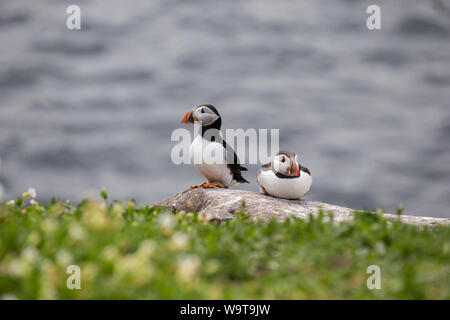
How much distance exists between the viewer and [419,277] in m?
4.36

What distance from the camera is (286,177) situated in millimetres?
8359

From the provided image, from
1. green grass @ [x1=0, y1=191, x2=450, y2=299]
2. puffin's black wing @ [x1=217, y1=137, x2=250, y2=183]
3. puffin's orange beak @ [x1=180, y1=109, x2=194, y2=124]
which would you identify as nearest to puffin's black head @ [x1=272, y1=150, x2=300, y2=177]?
puffin's black wing @ [x1=217, y1=137, x2=250, y2=183]

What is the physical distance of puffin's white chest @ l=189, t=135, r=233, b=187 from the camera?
8.75 metres

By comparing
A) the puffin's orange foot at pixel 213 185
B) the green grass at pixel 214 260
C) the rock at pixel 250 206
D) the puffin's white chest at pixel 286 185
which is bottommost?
the green grass at pixel 214 260

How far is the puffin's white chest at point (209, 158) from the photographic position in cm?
875

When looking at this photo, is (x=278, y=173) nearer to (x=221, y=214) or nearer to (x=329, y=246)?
(x=221, y=214)

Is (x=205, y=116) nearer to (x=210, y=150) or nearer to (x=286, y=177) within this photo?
(x=210, y=150)

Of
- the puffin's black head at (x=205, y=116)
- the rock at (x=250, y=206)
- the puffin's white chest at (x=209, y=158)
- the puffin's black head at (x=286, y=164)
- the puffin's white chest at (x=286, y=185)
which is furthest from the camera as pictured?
the puffin's black head at (x=205, y=116)

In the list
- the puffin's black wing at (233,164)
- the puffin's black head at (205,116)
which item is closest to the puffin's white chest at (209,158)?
the puffin's black wing at (233,164)

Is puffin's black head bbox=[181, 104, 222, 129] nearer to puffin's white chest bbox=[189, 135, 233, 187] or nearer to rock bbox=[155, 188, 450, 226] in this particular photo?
puffin's white chest bbox=[189, 135, 233, 187]

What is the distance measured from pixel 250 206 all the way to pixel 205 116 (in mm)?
1940

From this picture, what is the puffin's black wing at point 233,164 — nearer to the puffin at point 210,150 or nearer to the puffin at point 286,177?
Answer: the puffin at point 210,150

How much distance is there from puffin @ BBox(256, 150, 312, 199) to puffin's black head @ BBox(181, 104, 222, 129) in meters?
1.26
